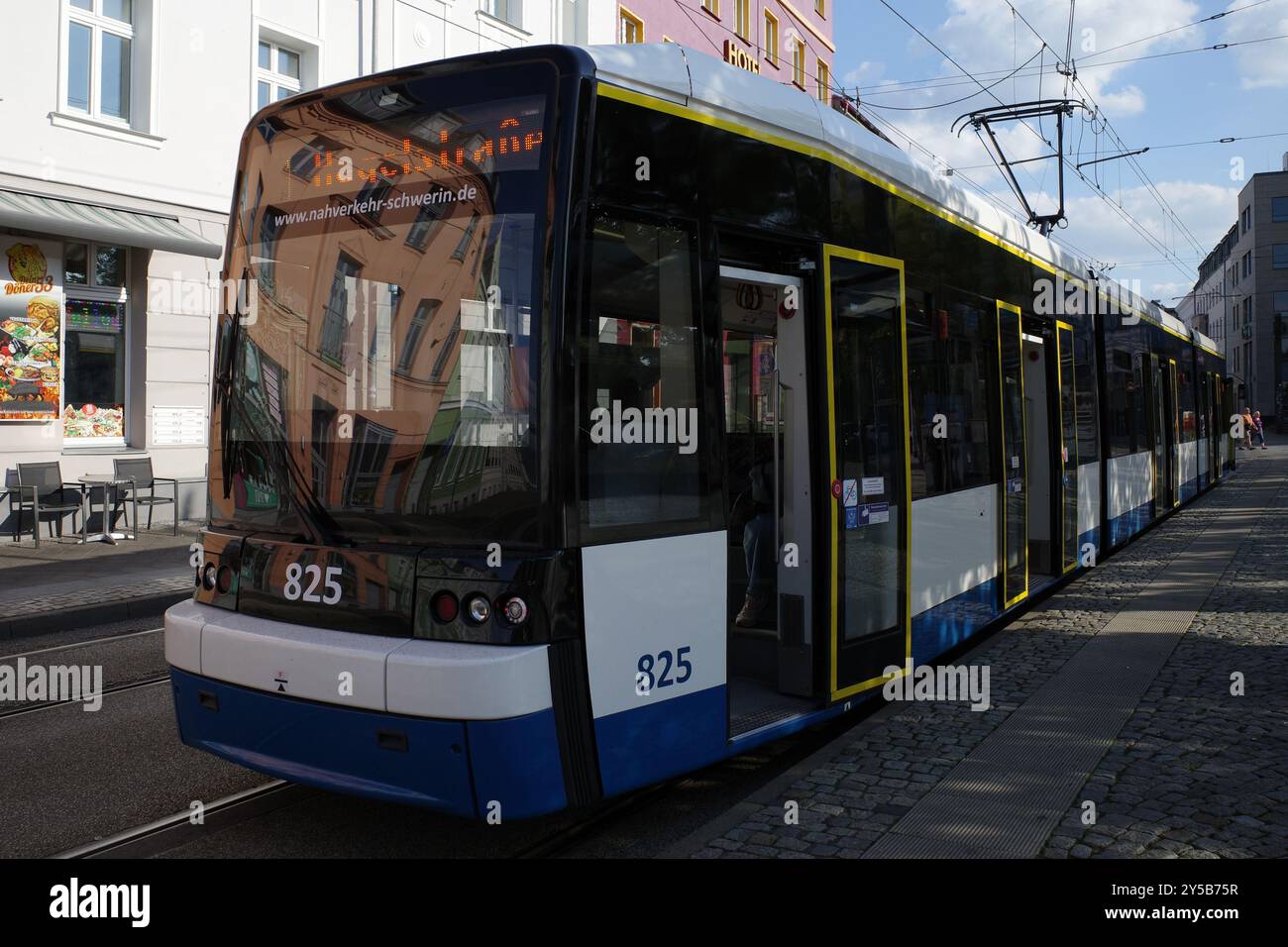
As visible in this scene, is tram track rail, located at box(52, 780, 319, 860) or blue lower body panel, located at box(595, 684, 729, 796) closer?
blue lower body panel, located at box(595, 684, 729, 796)

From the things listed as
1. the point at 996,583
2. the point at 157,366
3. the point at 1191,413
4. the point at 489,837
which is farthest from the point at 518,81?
the point at 1191,413

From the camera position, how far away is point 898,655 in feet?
20.0

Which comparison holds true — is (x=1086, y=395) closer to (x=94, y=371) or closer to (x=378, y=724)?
(x=378, y=724)

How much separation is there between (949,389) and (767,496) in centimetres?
165

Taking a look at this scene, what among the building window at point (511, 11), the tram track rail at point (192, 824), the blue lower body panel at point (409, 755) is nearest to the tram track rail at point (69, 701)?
the tram track rail at point (192, 824)

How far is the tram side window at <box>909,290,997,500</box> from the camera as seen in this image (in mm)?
6500

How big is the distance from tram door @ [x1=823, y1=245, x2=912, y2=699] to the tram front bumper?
2.13m

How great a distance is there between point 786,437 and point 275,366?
2388 millimetres

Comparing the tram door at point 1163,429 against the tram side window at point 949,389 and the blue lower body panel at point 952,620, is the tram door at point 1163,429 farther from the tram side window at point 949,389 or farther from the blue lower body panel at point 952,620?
the blue lower body panel at point 952,620

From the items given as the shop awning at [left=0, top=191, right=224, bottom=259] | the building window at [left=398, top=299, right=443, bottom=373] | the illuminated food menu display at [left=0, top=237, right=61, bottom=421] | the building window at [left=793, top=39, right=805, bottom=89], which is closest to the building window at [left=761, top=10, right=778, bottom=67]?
the building window at [left=793, top=39, right=805, bottom=89]

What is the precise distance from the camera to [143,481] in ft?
49.3

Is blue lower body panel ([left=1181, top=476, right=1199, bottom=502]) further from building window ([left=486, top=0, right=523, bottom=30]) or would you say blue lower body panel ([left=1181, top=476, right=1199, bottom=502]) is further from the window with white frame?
the window with white frame

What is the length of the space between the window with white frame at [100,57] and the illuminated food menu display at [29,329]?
1.95 metres

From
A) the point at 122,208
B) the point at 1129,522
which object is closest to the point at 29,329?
the point at 122,208
